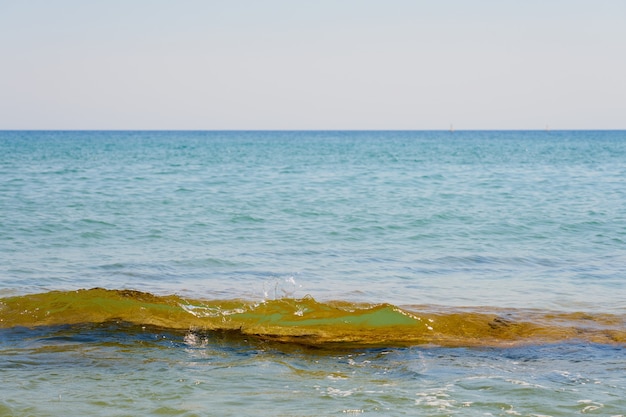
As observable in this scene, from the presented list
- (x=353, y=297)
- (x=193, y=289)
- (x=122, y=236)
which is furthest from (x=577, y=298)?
(x=122, y=236)

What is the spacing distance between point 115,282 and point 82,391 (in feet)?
17.7

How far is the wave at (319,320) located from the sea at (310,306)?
0.03 metres

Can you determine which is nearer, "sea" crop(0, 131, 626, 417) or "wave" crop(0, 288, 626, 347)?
"sea" crop(0, 131, 626, 417)

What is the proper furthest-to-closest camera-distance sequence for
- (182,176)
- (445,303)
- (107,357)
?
(182,176) < (445,303) < (107,357)

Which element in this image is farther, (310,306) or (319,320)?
(310,306)

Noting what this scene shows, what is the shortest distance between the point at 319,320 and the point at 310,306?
0.44 m

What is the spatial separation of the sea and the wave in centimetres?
3

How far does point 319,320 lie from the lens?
827cm

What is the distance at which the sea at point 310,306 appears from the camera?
5934mm

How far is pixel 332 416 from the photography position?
17.9ft

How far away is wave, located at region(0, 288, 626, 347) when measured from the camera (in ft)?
25.5

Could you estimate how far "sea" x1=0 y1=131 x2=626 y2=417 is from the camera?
5934 millimetres

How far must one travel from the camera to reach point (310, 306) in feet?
28.5

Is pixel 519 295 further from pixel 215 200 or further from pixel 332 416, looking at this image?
pixel 215 200
